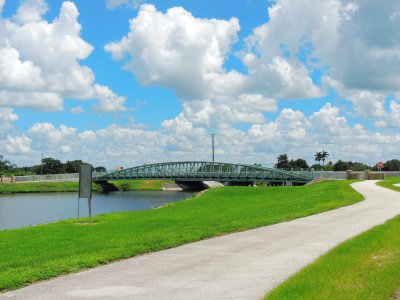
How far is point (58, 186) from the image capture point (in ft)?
387

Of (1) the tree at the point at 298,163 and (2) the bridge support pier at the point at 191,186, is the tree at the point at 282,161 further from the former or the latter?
(2) the bridge support pier at the point at 191,186

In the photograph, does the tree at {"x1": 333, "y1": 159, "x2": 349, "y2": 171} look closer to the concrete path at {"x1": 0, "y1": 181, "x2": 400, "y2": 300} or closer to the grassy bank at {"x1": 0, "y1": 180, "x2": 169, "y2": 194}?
the grassy bank at {"x1": 0, "y1": 180, "x2": 169, "y2": 194}

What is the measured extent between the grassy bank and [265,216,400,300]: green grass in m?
100

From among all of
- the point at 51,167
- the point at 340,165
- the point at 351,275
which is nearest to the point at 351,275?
the point at 351,275

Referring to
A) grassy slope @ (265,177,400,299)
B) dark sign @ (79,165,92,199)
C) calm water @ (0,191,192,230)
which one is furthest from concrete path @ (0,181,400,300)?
calm water @ (0,191,192,230)

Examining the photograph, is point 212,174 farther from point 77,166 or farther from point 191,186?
point 77,166

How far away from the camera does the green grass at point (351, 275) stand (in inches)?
308

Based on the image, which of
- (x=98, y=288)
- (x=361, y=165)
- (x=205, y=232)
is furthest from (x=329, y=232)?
(x=361, y=165)

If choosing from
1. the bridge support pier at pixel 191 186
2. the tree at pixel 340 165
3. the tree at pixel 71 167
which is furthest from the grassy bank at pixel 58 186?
the tree at pixel 340 165

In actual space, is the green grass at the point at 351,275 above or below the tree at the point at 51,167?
below

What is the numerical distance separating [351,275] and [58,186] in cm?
11471

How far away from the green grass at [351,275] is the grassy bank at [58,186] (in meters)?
100

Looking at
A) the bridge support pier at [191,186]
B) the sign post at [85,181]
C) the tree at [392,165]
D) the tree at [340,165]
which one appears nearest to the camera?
the sign post at [85,181]

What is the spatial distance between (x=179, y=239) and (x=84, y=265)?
3963mm
